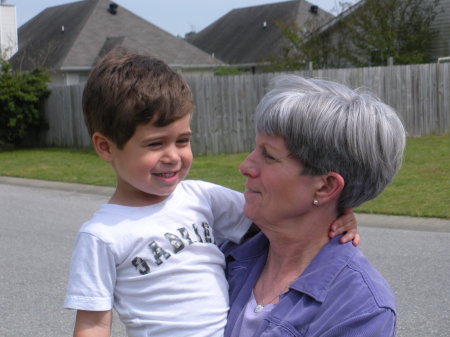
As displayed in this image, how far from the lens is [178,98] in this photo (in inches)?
87.7

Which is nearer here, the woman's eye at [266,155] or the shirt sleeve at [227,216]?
the woman's eye at [266,155]

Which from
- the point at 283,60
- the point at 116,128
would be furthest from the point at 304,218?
the point at 283,60

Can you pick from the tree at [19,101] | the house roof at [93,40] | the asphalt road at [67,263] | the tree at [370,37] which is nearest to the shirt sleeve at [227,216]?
the asphalt road at [67,263]

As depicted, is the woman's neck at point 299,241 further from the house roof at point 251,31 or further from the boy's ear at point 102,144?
the house roof at point 251,31

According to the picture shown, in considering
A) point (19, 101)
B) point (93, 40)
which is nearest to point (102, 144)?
point (19, 101)

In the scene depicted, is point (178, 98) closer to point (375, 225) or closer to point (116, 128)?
point (116, 128)

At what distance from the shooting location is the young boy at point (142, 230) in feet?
7.10

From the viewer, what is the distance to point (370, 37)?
945 inches

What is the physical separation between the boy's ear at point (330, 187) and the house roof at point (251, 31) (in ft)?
112

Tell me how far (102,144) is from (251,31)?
40.5 metres

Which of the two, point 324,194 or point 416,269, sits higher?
point 324,194

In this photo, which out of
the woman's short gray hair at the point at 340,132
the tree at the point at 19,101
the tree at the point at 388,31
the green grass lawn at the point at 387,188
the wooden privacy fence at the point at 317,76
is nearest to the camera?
the woman's short gray hair at the point at 340,132

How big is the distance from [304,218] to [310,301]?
10.9 inches

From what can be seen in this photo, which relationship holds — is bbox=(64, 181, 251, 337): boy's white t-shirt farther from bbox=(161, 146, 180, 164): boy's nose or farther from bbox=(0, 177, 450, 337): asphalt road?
bbox=(0, 177, 450, 337): asphalt road
